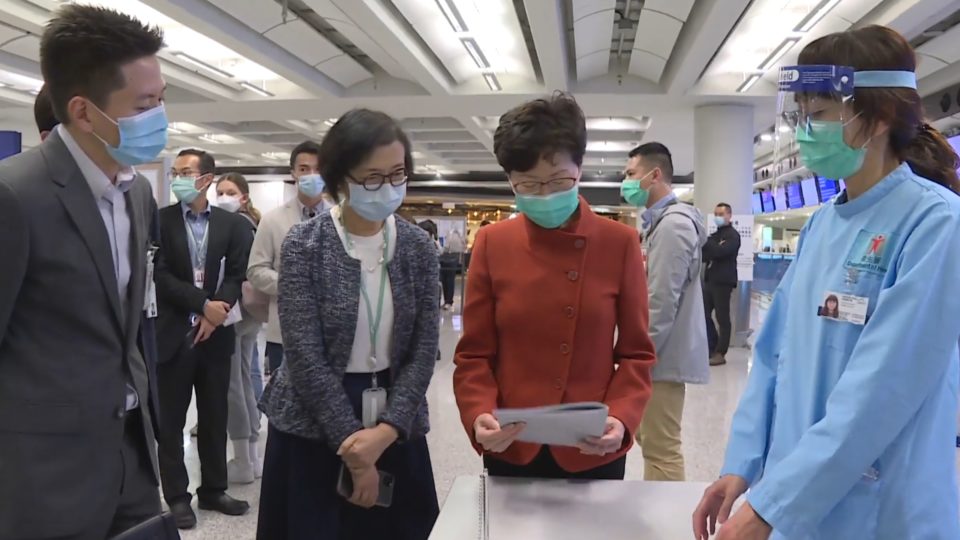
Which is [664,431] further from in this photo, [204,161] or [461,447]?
[204,161]

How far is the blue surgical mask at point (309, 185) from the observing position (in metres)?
3.38

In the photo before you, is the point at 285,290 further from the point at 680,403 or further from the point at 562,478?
the point at 680,403

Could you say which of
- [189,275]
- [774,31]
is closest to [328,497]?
[189,275]

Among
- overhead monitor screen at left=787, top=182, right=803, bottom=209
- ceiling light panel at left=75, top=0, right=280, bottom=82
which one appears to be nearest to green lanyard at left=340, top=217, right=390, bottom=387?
ceiling light panel at left=75, top=0, right=280, bottom=82

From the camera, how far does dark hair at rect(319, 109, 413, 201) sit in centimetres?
167

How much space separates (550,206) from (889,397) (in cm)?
82

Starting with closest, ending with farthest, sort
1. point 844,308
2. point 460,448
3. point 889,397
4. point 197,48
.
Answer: point 889,397
point 844,308
point 460,448
point 197,48

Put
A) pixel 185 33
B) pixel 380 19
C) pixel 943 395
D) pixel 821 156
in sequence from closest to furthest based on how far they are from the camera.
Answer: pixel 943 395
pixel 821 156
pixel 380 19
pixel 185 33

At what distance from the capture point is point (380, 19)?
589cm

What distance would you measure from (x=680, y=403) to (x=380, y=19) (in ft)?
14.6

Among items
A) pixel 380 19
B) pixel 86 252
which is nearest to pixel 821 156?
pixel 86 252

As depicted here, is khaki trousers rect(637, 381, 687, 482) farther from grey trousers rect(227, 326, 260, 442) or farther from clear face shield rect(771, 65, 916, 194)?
grey trousers rect(227, 326, 260, 442)

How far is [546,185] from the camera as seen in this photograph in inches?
60.9

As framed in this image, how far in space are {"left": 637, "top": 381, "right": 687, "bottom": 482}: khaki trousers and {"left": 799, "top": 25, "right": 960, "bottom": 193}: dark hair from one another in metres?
1.98
